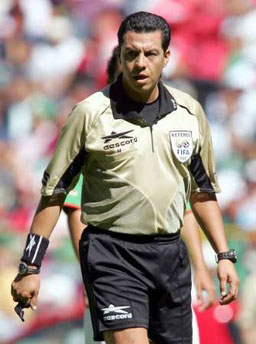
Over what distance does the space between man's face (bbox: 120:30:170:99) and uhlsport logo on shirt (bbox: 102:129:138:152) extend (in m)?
0.24

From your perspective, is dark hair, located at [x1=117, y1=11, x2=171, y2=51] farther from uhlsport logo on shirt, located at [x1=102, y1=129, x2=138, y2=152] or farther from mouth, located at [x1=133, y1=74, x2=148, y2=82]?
uhlsport logo on shirt, located at [x1=102, y1=129, x2=138, y2=152]

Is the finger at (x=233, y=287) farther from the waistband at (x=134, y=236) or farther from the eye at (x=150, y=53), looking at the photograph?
the eye at (x=150, y=53)

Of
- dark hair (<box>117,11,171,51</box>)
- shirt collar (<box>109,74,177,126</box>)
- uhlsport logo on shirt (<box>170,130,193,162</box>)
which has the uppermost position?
dark hair (<box>117,11,171,51</box>)

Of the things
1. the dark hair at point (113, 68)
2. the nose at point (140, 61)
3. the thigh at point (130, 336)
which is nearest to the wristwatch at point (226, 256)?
the thigh at point (130, 336)

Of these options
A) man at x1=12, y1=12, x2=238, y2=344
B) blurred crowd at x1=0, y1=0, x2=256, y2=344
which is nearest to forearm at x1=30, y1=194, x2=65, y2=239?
man at x1=12, y1=12, x2=238, y2=344

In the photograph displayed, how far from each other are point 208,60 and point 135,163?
168 inches

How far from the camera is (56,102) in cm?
852

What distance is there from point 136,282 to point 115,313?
18 centimetres

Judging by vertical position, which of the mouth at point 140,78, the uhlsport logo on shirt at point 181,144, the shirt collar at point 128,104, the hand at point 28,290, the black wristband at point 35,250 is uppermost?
the mouth at point 140,78

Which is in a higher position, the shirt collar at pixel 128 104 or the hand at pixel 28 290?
the shirt collar at pixel 128 104

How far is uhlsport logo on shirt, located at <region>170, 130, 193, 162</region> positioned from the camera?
467 cm

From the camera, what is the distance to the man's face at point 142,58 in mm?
4594

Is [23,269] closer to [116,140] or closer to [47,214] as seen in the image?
[47,214]

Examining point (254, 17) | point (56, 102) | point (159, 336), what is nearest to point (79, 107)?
point (159, 336)
